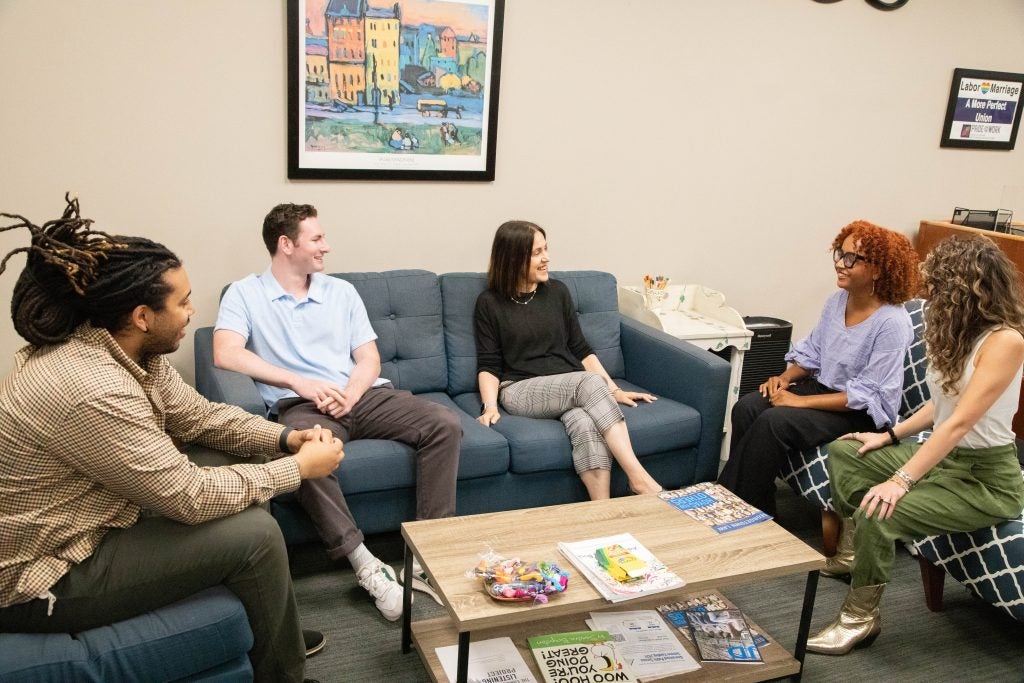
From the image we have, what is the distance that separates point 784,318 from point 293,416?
2.77 m

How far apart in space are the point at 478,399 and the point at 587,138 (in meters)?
1.31

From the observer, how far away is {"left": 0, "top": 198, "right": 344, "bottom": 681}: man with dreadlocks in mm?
1730

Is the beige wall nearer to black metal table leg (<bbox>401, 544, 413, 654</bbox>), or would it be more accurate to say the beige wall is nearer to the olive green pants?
black metal table leg (<bbox>401, 544, 413, 654</bbox>)

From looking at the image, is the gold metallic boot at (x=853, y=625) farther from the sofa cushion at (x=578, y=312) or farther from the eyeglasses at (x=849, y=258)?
the sofa cushion at (x=578, y=312)

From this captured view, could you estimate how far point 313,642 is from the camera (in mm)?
2365

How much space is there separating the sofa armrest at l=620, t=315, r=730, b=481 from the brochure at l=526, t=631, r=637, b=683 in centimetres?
118

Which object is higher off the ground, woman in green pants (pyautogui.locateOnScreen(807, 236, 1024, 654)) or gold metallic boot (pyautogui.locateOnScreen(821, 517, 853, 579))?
woman in green pants (pyautogui.locateOnScreen(807, 236, 1024, 654))

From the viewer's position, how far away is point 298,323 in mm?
2961

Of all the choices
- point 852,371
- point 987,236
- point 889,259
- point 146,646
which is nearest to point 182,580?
point 146,646

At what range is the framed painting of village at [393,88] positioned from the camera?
3.26 m

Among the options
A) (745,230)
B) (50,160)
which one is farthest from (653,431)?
(50,160)

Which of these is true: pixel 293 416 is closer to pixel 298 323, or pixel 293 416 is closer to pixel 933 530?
pixel 298 323

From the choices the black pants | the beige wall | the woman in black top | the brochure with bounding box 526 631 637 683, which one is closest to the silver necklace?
the woman in black top

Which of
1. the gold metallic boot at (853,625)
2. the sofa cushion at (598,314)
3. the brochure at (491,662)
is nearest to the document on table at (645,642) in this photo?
the brochure at (491,662)
